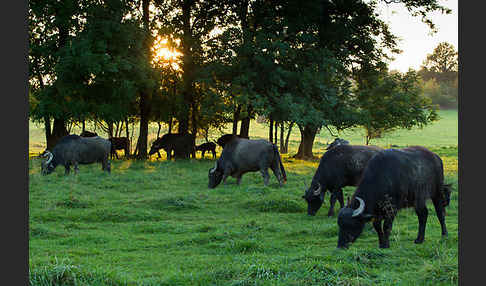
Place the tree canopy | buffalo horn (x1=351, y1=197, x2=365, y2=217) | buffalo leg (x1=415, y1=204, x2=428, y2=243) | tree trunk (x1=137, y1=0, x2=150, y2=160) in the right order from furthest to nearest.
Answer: tree trunk (x1=137, y1=0, x2=150, y2=160)
the tree canopy
buffalo leg (x1=415, y1=204, x2=428, y2=243)
buffalo horn (x1=351, y1=197, x2=365, y2=217)

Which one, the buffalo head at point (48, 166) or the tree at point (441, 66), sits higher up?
the tree at point (441, 66)

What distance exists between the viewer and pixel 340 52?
3519 centimetres

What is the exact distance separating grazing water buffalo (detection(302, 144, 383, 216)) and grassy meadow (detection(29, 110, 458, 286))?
511 mm

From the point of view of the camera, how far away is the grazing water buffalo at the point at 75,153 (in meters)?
23.1

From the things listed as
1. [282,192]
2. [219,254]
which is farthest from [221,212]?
[219,254]

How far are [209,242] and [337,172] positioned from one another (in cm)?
483

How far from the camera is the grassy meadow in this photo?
7906 millimetres

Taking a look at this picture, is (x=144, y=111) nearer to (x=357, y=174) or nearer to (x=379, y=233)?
(x=357, y=174)

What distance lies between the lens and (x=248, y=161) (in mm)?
20438

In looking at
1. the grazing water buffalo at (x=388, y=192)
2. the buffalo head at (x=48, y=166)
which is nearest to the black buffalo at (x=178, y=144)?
the buffalo head at (x=48, y=166)

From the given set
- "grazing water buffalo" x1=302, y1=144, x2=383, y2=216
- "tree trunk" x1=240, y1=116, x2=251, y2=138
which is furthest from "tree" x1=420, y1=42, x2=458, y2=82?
"grazing water buffalo" x1=302, y1=144, x2=383, y2=216

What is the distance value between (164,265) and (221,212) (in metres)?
5.91

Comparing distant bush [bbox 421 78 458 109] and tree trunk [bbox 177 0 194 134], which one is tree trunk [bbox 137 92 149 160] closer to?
tree trunk [bbox 177 0 194 134]

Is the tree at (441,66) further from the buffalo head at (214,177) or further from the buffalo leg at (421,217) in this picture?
the buffalo leg at (421,217)
